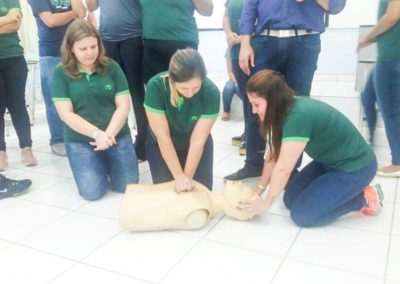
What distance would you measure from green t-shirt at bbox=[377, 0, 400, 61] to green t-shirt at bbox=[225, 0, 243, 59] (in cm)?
87

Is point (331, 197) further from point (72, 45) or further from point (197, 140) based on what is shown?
point (72, 45)

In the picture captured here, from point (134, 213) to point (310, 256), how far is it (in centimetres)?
73

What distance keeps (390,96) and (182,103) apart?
1.20 metres

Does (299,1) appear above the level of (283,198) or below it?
above

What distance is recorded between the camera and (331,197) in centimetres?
181

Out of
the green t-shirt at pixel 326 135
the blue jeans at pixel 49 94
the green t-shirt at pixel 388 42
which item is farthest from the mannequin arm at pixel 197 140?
the blue jeans at pixel 49 94

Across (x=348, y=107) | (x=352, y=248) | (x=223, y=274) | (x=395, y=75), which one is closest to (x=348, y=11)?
(x=348, y=107)

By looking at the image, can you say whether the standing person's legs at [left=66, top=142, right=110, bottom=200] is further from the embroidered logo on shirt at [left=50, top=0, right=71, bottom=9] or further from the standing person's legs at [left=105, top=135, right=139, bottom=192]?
the embroidered logo on shirt at [left=50, top=0, right=71, bottom=9]

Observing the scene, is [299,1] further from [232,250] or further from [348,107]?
[348,107]

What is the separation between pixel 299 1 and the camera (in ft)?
6.57

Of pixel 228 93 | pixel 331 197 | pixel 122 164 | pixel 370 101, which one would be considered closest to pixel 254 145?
pixel 331 197

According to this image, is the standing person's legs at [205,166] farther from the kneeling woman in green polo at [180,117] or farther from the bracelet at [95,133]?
the bracelet at [95,133]

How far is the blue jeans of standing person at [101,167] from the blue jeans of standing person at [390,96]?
4.65 feet

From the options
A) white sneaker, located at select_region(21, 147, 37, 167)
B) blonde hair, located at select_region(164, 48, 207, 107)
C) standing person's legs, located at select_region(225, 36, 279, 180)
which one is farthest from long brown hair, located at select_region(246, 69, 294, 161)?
white sneaker, located at select_region(21, 147, 37, 167)
